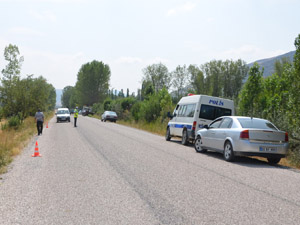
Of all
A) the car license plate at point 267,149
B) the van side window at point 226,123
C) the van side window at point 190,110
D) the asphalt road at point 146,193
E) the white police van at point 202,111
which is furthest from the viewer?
the van side window at point 190,110

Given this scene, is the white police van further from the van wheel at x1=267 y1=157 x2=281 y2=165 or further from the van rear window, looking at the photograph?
the van wheel at x1=267 y1=157 x2=281 y2=165

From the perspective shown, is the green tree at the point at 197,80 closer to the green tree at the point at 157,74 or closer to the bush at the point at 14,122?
the green tree at the point at 157,74

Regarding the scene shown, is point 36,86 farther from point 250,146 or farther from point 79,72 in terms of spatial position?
point 79,72

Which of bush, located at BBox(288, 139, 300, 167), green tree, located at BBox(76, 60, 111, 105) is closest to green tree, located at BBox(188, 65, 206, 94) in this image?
green tree, located at BBox(76, 60, 111, 105)

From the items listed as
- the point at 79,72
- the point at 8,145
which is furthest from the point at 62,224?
the point at 79,72

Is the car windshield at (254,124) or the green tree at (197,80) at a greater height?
the green tree at (197,80)

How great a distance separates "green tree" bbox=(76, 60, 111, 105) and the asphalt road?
8481 centimetres

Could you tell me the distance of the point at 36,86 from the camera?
34344mm

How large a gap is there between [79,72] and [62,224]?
9572 centimetres

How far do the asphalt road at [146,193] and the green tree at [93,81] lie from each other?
84811 millimetres

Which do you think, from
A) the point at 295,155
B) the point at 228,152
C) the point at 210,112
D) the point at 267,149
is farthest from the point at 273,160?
the point at 210,112

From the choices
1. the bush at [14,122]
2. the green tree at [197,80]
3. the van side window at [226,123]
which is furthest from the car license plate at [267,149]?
the green tree at [197,80]

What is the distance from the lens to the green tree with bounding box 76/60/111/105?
94.2 m

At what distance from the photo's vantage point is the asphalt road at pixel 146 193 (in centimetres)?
514
